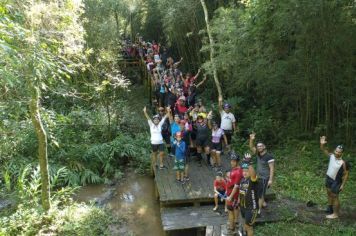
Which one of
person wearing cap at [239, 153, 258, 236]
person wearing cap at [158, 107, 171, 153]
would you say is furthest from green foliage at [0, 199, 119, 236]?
person wearing cap at [239, 153, 258, 236]

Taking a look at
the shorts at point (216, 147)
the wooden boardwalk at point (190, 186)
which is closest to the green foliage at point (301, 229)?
the wooden boardwalk at point (190, 186)

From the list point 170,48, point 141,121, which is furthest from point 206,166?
point 170,48

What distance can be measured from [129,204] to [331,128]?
589 centimetres

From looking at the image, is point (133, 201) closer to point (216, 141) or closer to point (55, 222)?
Result: point (55, 222)

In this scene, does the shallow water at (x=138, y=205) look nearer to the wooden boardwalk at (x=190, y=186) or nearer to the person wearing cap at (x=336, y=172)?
the wooden boardwalk at (x=190, y=186)

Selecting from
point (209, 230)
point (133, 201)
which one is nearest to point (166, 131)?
point (133, 201)

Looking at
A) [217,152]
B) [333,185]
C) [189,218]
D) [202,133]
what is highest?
A: [202,133]

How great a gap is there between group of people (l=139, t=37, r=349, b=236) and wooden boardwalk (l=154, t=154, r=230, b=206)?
0.19m

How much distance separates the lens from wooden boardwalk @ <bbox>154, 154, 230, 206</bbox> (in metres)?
8.16

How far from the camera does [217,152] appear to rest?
377 inches

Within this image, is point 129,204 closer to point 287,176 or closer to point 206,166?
point 206,166

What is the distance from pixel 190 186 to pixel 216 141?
4.34ft

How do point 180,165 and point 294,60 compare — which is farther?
point 294,60

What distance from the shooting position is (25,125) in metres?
11.2
